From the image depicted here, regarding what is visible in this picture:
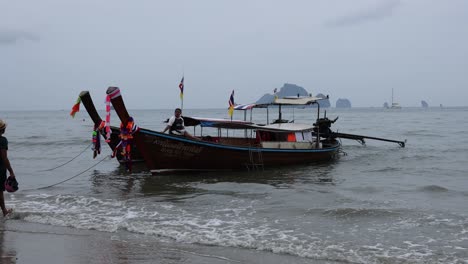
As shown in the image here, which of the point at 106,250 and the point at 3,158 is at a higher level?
the point at 3,158

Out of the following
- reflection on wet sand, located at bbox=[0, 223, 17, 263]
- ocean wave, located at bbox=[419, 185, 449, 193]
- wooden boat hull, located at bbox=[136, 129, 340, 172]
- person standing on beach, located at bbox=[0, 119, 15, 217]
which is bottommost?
ocean wave, located at bbox=[419, 185, 449, 193]

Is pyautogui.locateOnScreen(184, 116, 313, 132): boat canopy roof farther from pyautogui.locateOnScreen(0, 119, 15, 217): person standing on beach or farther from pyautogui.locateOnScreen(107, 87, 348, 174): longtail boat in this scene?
pyautogui.locateOnScreen(0, 119, 15, 217): person standing on beach

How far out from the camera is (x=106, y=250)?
24.3ft

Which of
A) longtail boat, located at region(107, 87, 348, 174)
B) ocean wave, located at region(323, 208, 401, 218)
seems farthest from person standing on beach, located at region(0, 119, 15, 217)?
ocean wave, located at region(323, 208, 401, 218)

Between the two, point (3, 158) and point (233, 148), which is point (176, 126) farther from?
point (3, 158)

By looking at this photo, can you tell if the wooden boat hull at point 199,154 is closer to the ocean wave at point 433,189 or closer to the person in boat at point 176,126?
the person in boat at point 176,126

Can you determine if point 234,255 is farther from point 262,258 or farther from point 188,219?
point 188,219

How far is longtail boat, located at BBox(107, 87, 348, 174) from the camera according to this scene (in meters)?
16.0

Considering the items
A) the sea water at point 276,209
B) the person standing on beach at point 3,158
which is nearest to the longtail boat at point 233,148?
the sea water at point 276,209

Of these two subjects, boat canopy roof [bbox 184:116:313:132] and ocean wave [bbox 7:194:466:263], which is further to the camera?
boat canopy roof [bbox 184:116:313:132]

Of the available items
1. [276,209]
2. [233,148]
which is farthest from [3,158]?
[233,148]

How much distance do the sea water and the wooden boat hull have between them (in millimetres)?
414

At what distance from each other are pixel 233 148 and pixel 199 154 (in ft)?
4.58

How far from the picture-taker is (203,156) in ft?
55.1
